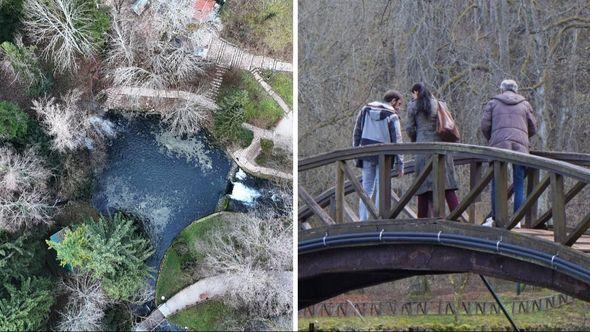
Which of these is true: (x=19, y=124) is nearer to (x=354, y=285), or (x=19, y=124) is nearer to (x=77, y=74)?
(x=77, y=74)

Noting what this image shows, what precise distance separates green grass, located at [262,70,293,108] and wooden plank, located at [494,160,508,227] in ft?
5.84

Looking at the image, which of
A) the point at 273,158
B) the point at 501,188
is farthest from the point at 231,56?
the point at 501,188

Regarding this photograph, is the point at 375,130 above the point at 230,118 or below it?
above

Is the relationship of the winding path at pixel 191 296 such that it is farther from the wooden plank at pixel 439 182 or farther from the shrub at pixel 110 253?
the wooden plank at pixel 439 182

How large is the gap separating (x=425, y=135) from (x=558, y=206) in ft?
2.74

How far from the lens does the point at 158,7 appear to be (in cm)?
560

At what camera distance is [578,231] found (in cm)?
402

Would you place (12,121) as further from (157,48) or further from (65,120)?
(157,48)

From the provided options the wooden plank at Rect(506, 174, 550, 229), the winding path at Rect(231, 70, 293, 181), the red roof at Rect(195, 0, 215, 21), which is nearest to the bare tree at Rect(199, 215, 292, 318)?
the winding path at Rect(231, 70, 293, 181)

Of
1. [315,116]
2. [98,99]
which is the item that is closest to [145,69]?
[98,99]

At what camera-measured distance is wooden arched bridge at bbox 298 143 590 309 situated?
13.5 feet

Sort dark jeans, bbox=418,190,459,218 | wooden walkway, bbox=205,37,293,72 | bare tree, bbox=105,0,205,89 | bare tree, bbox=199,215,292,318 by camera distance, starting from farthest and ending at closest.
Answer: wooden walkway, bbox=205,37,293,72 → bare tree, bbox=105,0,205,89 → bare tree, bbox=199,215,292,318 → dark jeans, bbox=418,190,459,218

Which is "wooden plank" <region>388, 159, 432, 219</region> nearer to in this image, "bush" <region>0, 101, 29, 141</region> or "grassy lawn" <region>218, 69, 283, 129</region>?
"grassy lawn" <region>218, 69, 283, 129</region>

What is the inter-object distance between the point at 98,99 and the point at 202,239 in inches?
46.6
